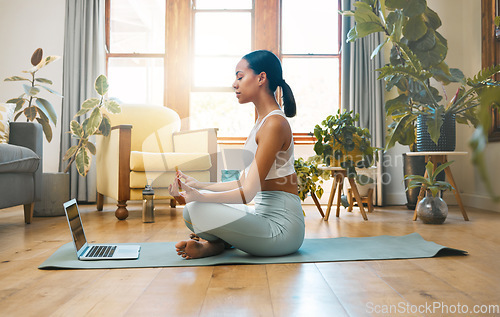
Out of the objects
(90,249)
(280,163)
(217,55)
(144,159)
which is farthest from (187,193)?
(217,55)

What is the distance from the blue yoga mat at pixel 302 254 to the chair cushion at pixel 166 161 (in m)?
1.19

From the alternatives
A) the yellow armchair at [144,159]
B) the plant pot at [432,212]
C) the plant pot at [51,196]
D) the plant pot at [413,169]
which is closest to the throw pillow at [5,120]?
the plant pot at [51,196]

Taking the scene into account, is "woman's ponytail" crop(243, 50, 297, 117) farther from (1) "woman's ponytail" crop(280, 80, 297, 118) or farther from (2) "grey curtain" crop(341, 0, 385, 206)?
(2) "grey curtain" crop(341, 0, 385, 206)

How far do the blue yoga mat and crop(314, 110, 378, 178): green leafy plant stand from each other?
3.61 ft

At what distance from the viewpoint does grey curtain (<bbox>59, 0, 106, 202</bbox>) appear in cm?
439

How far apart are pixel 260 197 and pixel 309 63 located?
335 cm

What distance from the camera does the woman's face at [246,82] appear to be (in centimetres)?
173

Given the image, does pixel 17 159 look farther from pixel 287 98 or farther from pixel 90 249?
pixel 287 98

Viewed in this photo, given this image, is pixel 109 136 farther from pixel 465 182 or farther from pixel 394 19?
pixel 465 182

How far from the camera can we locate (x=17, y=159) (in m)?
2.71

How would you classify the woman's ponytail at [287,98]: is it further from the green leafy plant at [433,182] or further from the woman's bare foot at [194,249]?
the green leafy plant at [433,182]

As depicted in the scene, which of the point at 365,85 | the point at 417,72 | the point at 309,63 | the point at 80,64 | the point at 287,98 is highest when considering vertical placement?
the point at 309,63

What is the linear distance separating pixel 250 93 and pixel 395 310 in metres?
0.99

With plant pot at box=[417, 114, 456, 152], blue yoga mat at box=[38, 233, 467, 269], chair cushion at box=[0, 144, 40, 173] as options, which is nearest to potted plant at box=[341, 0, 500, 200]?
plant pot at box=[417, 114, 456, 152]
